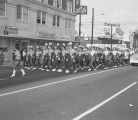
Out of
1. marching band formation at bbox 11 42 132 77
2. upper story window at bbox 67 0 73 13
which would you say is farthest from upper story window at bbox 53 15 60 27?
marching band formation at bbox 11 42 132 77

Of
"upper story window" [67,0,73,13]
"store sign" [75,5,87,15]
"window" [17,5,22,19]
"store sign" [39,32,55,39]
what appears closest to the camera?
"window" [17,5,22,19]

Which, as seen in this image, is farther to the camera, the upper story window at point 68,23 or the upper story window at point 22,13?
the upper story window at point 68,23

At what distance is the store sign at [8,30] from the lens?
31125mm

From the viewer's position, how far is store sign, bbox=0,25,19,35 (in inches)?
1225

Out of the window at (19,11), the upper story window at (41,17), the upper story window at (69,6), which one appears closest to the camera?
the window at (19,11)

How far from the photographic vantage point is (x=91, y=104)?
912 cm

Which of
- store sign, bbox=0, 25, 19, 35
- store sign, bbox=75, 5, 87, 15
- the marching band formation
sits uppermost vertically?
store sign, bbox=75, 5, 87, 15

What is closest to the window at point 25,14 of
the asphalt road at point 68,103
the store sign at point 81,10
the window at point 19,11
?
the window at point 19,11

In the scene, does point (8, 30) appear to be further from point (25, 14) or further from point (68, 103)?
point (68, 103)

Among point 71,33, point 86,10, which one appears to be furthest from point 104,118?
point 86,10

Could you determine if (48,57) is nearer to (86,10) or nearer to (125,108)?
(125,108)

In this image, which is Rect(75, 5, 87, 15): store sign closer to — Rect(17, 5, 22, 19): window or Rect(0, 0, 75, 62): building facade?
Rect(0, 0, 75, 62): building facade

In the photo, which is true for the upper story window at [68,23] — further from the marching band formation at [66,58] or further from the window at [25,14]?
the marching band formation at [66,58]

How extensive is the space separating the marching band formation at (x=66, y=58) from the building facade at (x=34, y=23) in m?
6.93
